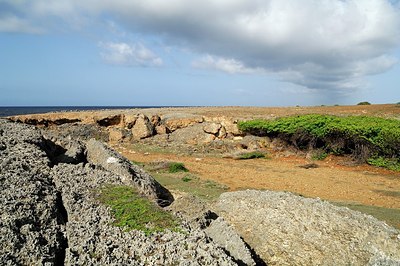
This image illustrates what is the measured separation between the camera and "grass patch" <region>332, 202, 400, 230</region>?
9.21m

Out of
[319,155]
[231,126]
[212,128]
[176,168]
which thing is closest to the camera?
[176,168]

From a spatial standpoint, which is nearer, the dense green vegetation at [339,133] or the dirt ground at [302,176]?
the dirt ground at [302,176]

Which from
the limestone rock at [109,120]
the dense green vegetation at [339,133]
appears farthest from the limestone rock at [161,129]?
the dense green vegetation at [339,133]

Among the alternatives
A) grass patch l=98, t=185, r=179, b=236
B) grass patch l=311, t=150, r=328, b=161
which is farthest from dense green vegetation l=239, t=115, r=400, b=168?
grass patch l=98, t=185, r=179, b=236

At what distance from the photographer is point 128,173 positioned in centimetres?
625

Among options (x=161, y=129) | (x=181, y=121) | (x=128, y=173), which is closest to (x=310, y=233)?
(x=128, y=173)

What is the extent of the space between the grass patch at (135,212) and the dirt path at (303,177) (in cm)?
813

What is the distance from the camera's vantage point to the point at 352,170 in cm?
1730

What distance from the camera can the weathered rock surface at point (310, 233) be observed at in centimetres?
466

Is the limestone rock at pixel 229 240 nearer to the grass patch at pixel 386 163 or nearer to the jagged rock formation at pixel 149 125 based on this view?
the grass patch at pixel 386 163

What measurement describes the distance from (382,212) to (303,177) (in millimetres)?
5272

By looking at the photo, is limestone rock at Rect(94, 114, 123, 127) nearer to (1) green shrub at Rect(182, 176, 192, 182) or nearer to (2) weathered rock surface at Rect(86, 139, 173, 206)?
(1) green shrub at Rect(182, 176, 192, 182)

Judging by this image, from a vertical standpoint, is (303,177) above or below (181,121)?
below

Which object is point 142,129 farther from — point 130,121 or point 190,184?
point 190,184
